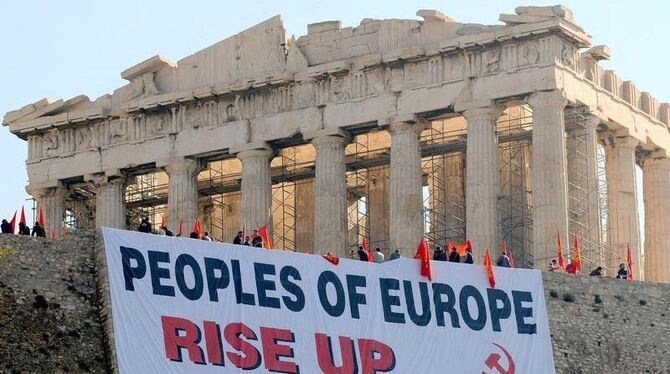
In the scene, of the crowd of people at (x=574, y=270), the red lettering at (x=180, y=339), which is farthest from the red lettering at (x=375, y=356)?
the crowd of people at (x=574, y=270)

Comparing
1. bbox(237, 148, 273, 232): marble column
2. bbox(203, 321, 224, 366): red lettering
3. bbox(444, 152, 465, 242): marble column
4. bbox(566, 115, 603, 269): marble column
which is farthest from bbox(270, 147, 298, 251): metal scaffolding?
bbox(203, 321, 224, 366): red lettering

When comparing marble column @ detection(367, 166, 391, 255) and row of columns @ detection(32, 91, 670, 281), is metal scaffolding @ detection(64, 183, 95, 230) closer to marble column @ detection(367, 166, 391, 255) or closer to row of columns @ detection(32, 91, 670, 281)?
row of columns @ detection(32, 91, 670, 281)

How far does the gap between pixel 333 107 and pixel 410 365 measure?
23979mm

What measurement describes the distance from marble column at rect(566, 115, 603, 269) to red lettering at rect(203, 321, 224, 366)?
979 inches

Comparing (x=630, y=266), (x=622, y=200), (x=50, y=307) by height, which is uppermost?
(x=622, y=200)

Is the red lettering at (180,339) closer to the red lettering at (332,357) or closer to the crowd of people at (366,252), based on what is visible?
the red lettering at (332,357)

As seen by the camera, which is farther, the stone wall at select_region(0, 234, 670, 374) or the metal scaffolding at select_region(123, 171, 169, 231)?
the metal scaffolding at select_region(123, 171, 169, 231)

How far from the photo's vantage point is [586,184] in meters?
84.0

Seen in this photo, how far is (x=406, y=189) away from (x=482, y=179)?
3.18 meters

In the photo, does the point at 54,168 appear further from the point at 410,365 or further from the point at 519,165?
the point at 410,365

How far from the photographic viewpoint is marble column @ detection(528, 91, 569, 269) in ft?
264

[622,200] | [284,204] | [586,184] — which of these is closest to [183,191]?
[284,204]

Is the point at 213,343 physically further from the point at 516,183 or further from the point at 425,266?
the point at 516,183

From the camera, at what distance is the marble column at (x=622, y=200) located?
86125mm
